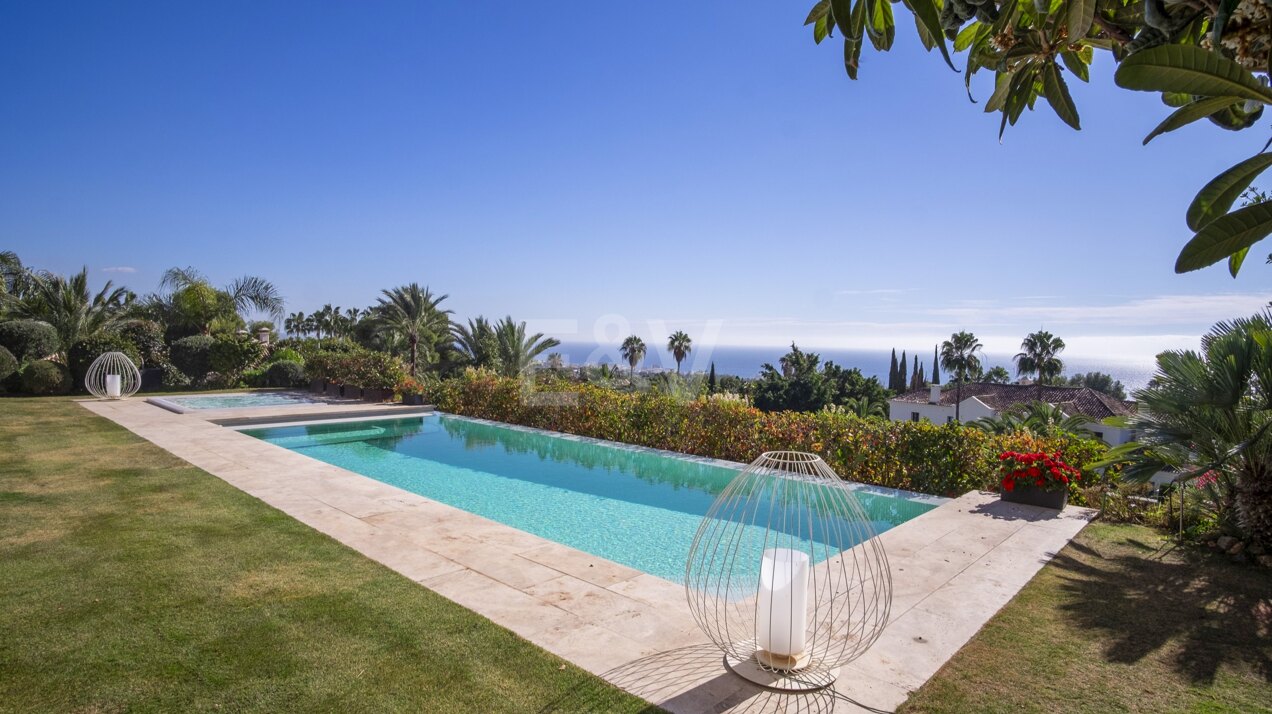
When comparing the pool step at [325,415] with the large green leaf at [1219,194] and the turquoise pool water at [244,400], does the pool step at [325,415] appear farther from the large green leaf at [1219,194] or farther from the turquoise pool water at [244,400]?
the large green leaf at [1219,194]

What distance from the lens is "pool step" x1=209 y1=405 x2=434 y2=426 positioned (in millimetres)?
13086

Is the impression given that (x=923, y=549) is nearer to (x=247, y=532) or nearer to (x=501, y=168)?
(x=247, y=532)

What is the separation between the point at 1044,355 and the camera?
4853 centimetres

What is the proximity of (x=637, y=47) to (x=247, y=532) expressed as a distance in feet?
34.5

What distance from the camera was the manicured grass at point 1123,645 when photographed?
2912 mm

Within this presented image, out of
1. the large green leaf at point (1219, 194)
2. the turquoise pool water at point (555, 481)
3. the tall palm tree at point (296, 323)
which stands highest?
the tall palm tree at point (296, 323)

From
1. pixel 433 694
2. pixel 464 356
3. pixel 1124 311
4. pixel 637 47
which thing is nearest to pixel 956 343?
pixel 1124 311

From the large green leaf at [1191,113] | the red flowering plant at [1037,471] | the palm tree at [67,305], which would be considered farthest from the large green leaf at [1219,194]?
the palm tree at [67,305]

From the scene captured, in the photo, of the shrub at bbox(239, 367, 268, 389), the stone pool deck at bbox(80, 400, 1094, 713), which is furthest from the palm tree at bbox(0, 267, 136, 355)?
the stone pool deck at bbox(80, 400, 1094, 713)

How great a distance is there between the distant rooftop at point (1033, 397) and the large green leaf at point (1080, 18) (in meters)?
40.1

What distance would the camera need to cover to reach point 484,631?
3.55 meters

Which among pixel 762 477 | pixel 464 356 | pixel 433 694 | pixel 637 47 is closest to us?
pixel 433 694

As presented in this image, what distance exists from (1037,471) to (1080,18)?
21.0 ft

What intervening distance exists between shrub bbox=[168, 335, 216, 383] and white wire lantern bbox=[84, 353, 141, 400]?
2.90 m
